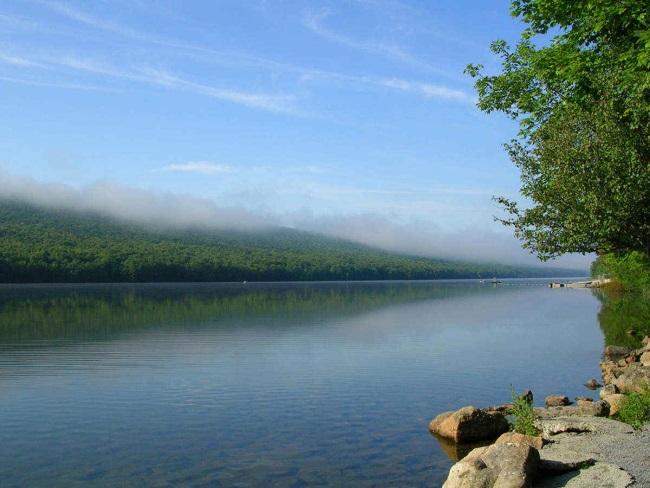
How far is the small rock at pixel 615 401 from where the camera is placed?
27984 millimetres

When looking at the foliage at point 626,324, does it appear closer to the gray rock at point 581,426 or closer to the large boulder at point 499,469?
the gray rock at point 581,426

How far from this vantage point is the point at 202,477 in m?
21.8

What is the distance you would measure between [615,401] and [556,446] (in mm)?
8464

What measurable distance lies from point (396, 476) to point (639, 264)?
6544 centimetres

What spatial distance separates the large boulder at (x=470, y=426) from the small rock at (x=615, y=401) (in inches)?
192

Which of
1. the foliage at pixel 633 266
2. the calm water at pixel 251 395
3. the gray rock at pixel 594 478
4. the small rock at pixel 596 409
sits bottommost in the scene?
the calm water at pixel 251 395

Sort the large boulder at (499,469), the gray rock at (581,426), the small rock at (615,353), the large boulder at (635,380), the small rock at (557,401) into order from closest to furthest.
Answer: the large boulder at (499,469) → the gray rock at (581,426) → the large boulder at (635,380) → the small rock at (557,401) → the small rock at (615,353)

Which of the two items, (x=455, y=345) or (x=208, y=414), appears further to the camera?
(x=455, y=345)

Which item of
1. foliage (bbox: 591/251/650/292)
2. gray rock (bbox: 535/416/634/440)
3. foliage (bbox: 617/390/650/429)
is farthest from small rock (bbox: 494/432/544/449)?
foliage (bbox: 591/251/650/292)

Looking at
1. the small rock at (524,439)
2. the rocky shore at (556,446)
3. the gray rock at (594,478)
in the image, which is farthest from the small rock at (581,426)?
the gray rock at (594,478)

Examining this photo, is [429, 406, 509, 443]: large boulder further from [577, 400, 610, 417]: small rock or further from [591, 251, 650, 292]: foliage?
[591, 251, 650, 292]: foliage

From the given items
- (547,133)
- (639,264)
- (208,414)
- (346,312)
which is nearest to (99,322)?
(346,312)

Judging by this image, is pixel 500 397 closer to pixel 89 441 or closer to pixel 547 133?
pixel 547 133

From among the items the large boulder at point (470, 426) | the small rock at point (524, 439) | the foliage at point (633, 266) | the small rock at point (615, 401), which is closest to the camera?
the small rock at point (524, 439)
